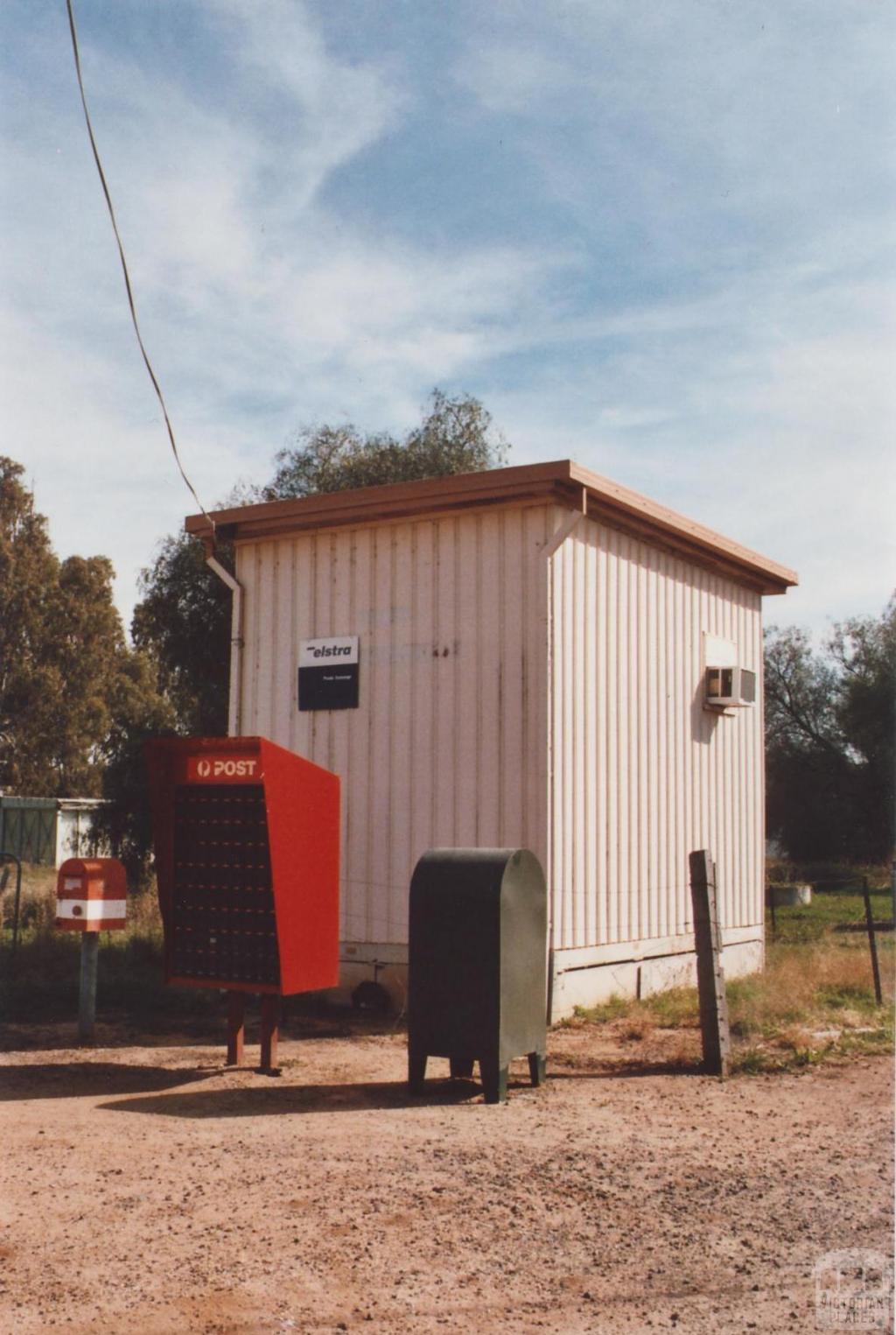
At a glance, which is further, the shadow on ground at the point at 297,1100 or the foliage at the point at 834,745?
the foliage at the point at 834,745

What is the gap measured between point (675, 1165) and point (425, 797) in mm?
5135

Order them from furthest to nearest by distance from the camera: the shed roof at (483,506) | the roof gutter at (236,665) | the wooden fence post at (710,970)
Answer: the roof gutter at (236,665), the shed roof at (483,506), the wooden fence post at (710,970)

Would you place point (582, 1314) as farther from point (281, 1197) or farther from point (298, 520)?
point (298, 520)

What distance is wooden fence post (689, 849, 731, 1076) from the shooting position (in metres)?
8.03

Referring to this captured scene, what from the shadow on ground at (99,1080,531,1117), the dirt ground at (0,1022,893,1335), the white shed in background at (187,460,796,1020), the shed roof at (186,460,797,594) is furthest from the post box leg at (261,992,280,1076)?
the shed roof at (186,460,797,594)

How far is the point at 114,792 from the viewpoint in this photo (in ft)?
64.0

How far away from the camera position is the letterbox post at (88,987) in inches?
346

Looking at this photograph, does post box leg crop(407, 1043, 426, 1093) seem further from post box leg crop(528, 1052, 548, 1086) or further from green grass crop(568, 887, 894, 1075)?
green grass crop(568, 887, 894, 1075)

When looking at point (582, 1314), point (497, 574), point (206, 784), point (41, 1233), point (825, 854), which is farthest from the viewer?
point (825, 854)

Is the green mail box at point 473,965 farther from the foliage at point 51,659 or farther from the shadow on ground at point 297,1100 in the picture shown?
the foliage at point 51,659

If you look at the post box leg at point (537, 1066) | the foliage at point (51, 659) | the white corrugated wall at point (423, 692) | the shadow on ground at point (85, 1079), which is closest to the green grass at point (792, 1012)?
the post box leg at point (537, 1066)

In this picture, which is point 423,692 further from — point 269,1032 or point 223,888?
point 269,1032

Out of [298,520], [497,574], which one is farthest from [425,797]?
[298,520]

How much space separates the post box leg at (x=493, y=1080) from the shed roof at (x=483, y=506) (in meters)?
4.69
